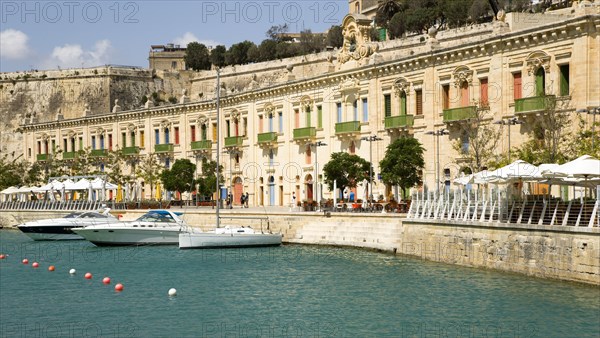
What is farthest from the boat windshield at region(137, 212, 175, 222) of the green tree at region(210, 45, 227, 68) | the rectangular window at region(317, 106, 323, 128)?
the green tree at region(210, 45, 227, 68)

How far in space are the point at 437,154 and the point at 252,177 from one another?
68.5 ft

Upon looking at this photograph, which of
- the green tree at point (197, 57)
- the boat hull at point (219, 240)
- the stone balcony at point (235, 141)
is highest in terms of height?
the green tree at point (197, 57)

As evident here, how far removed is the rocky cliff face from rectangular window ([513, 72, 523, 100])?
5682 cm

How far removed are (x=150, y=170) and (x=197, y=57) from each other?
4038cm

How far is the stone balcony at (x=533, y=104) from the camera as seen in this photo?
40.2 m

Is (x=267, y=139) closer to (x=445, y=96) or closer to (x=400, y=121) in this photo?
(x=400, y=121)

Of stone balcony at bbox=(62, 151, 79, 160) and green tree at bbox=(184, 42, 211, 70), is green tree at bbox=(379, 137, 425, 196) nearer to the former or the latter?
stone balcony at bbox=(62, 151, 79, 160)

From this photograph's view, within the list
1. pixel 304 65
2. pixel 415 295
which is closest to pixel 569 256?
pixel 415 295

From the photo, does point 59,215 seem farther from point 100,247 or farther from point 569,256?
point 569,256

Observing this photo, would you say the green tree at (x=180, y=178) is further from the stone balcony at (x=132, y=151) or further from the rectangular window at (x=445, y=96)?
the rectangular window at (x=445, y=96)

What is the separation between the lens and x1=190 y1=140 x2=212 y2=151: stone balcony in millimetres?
68938

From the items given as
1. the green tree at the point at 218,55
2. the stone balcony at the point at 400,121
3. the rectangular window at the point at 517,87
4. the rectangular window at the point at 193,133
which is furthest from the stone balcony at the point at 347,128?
the green tree at the point at 218,55

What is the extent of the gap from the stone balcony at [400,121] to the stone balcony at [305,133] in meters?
7.96

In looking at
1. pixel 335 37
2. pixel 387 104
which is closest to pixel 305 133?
pixel 387 104
